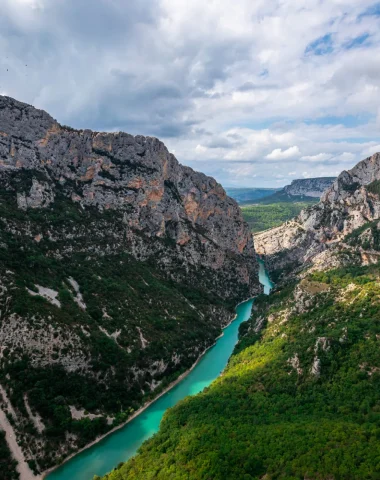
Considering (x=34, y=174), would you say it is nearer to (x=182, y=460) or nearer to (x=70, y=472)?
(x=70, y=472)

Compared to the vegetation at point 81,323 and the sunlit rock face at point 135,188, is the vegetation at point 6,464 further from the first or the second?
the sunlit rock face at point 135,188

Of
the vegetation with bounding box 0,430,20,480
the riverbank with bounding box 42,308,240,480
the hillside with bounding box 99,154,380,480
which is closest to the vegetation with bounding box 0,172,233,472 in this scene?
the riverbank with bounding box 42,308,240,480

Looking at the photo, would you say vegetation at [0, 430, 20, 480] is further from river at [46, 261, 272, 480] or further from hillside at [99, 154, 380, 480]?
hillside at [99, 154, 380, 480]

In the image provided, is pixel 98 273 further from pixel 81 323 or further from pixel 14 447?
pixel 14 447

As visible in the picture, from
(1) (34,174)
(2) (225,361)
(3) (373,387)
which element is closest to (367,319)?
(3) (373,387)

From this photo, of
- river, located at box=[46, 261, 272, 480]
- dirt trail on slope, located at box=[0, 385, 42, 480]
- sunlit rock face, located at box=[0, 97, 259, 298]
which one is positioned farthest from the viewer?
sunlit rock face, located at box=[0, 97, 259, 298]

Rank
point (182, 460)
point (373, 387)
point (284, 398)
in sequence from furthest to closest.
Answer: point (284, 398), point (373, 387), point (182, 460)

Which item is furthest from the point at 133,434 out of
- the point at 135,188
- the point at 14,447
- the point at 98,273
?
the point at 135,188
